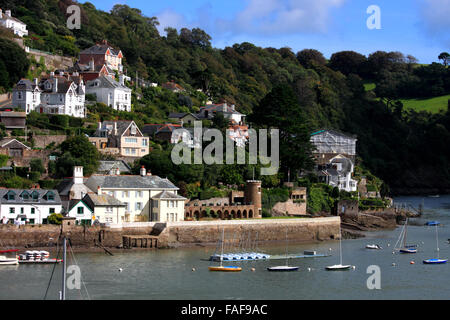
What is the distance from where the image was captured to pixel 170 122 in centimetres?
9331

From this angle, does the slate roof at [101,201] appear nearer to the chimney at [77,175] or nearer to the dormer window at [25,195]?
the chimney at [77,175]

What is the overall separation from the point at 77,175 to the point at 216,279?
1968cm

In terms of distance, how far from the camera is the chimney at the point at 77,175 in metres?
65.8

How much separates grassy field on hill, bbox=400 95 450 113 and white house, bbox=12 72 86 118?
10477 cm

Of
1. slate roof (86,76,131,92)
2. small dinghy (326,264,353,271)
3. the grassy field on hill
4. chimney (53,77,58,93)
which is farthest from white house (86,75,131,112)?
the grassy field on hill

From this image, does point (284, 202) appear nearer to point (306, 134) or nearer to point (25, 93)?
point (306, 134)

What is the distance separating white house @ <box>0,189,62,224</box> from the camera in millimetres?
60875

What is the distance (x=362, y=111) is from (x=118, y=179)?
102 metres

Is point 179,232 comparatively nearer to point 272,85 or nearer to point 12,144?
point 12,144

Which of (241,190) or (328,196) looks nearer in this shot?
(241,190)

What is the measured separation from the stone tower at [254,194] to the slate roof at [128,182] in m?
8.48

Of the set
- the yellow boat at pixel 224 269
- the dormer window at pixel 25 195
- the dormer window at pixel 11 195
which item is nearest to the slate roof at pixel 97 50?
the dormer window at pixel 25 195

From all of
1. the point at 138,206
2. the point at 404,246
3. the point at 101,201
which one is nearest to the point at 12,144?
the point at 101,201
